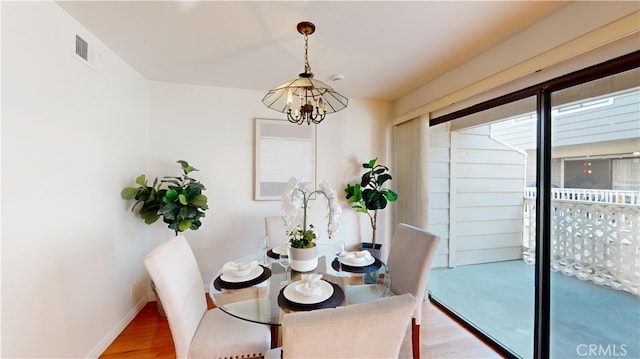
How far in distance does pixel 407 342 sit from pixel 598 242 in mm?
1547

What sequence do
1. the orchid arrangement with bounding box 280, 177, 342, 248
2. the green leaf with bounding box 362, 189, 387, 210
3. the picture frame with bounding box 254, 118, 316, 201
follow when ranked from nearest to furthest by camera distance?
the orchid arrangement with bounding box 280, 177, 342, 248, the green leaf with bounding box 362, 189, 387, 210, the picture frame with bounding box 254, 118, 316, 201

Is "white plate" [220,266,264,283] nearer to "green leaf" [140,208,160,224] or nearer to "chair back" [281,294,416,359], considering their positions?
"chair back" [281,294,416,359]

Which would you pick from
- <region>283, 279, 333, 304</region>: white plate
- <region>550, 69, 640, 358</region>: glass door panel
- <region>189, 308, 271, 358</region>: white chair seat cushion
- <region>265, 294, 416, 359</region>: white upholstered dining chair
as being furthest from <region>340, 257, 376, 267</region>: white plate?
<region>550, 69, 640, 358</region>: glass door panel

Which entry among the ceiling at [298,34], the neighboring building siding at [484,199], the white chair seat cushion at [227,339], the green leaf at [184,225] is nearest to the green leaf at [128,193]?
the green leaf at [184,225]

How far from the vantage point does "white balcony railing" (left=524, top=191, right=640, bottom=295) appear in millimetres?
1511

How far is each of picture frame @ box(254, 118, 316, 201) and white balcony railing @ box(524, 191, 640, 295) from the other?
7.78 feet

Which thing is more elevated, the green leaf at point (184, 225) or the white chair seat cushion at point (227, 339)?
the green leaf at point (184, 225)

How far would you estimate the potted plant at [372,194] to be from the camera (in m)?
3.00

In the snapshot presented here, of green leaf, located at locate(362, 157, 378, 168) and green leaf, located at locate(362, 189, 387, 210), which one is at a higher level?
green leaf, located at locate(362, 157, 378, 168)

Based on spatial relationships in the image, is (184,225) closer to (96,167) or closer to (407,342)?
(96,167)

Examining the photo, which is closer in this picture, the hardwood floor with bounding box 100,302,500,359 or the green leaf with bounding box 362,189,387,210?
the hardwood floor with bounding box 100,302,500,359

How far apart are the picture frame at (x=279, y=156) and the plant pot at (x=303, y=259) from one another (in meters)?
1.48

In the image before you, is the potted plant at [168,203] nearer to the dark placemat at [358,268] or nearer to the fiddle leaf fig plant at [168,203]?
the fiddle leaf fig plant at [168,203]

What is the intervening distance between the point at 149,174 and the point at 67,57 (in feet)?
4.67
